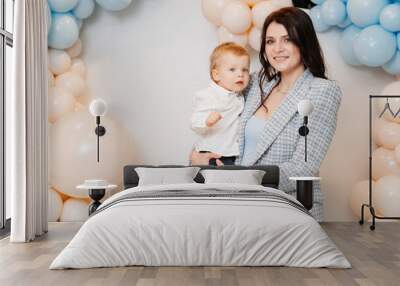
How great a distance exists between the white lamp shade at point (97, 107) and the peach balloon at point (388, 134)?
276 centimetres

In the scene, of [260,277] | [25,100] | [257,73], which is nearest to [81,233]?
[260,277]

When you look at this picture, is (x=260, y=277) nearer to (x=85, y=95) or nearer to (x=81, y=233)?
(x=81, y=233)

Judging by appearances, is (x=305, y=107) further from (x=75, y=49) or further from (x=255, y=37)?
(x=75, y=49)

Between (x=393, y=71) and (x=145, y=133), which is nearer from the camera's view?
(x=393, y=71)

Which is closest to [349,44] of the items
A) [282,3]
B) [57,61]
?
[282,3]

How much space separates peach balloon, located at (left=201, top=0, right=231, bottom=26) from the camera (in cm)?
648

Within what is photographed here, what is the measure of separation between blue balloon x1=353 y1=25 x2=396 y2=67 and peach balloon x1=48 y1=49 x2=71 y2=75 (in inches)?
116

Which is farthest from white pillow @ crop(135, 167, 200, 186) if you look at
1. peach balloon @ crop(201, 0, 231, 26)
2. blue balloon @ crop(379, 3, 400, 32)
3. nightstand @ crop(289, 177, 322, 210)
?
blue balloon @ crop(379, 3, 400, 32)

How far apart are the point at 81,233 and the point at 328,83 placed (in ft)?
10.6

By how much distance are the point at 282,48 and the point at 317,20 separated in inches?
18.6

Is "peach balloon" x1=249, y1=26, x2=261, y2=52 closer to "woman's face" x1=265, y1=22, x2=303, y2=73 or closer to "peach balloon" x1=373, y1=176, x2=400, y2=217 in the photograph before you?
"woman's face" x1=265, y1=22, x2=303, y2=73

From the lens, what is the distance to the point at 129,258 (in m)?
4.21

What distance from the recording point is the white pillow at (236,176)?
5820 millimetres

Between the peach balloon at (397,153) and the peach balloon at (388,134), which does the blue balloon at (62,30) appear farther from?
the peach balloon at (397,153)
